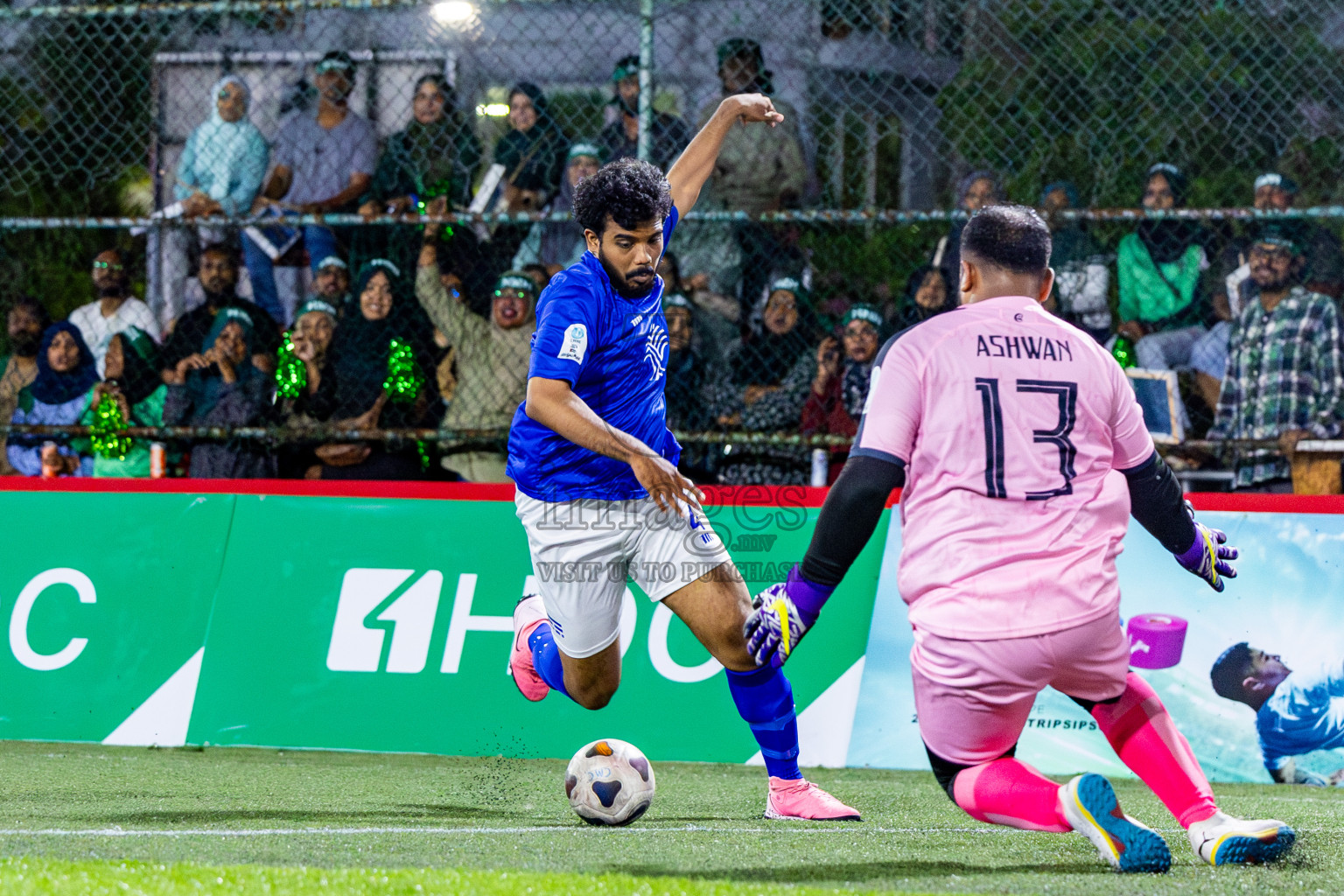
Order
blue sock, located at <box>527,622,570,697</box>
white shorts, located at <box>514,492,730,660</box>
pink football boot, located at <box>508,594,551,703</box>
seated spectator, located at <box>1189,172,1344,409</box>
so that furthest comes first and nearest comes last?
seated spectator, located at <box>1189,172,1344,409</box> < pink football boot, located at <box>508,594,551,703</box> < blue sock, located at <box>527,622,570,697</box> < white shorts, located at <box>514,492,730,660</box>

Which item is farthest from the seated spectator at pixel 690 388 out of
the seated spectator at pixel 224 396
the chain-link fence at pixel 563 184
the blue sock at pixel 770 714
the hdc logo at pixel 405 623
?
the blue sock at pixel 770 714

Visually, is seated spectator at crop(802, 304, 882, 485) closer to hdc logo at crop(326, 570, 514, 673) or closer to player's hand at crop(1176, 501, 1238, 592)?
hdc logo at crop(326, 570, 514, 673)

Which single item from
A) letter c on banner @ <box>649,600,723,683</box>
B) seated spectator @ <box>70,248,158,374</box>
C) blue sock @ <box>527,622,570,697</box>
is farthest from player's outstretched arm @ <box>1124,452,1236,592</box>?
seated spectator @ <box>70,248,158,374</box>

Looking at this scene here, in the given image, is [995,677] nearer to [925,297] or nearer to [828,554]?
[828,554]

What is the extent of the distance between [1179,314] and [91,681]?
5698mm

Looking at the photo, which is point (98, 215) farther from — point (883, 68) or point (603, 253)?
point (603, 253)

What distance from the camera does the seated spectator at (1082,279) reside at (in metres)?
7.39

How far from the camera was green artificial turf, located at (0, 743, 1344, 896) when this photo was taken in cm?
292

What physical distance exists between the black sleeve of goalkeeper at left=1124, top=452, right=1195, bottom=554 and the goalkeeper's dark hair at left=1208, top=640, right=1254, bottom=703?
263 centimetres

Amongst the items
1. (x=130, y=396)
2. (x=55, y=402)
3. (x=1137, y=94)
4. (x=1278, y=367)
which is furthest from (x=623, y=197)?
(x=55, y=402)

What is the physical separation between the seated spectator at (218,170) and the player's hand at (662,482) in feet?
17.4

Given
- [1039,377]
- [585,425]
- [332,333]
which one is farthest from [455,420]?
[1039,377]

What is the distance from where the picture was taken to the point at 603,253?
432 cm

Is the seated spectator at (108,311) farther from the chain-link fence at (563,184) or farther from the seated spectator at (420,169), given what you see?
the seated spectator at (420,169)
